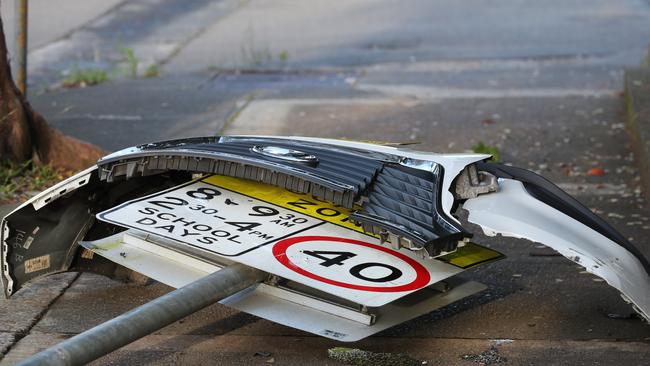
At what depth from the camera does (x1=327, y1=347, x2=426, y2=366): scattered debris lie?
399cm

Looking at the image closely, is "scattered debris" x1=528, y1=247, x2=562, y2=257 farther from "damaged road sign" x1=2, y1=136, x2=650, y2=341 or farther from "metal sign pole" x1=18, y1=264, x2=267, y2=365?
"metal sign pole" x1=18, y1=264, x2=267, y2=365

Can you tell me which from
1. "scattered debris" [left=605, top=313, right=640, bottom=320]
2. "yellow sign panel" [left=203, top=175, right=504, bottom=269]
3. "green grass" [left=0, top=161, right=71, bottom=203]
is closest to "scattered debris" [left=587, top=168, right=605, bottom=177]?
"scattered debris" [left=605, top=313, right=640, bottom=320]

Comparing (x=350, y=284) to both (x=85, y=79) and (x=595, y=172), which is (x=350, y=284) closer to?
(x=595, y=172)

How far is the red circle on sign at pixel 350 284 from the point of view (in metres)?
3.84

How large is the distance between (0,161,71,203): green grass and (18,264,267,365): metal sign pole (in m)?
2.80

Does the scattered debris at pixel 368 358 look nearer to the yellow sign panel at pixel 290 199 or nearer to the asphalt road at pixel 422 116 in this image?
the asphalt road at pixel 422 116

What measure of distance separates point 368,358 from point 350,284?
35 centimetres

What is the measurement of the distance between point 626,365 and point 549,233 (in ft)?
2.11

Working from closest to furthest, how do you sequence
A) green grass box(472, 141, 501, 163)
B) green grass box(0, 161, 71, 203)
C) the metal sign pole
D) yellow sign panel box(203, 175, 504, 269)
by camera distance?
the metal sign pole < yellow sign panel box(203, 175, 504, 269) < green grass box(0, 161, 71, 203) < green grass box(472, 141, 501, 163)

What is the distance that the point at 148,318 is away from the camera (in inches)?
142

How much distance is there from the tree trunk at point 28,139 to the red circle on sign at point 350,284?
3049 mm

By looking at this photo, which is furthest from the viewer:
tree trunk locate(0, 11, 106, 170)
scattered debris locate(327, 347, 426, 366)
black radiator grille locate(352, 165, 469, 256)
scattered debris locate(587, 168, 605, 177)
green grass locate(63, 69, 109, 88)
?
green grass locate(63, 69, 109, 88)

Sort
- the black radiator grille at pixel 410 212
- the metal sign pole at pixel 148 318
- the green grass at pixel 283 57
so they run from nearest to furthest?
the metal sign pole at pixel 148 318 < the black radiator grille at pixel 410 212 < the green grass at pixel 283 57

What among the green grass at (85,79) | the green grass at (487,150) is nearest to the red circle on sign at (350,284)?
the green grass at (487,150)
